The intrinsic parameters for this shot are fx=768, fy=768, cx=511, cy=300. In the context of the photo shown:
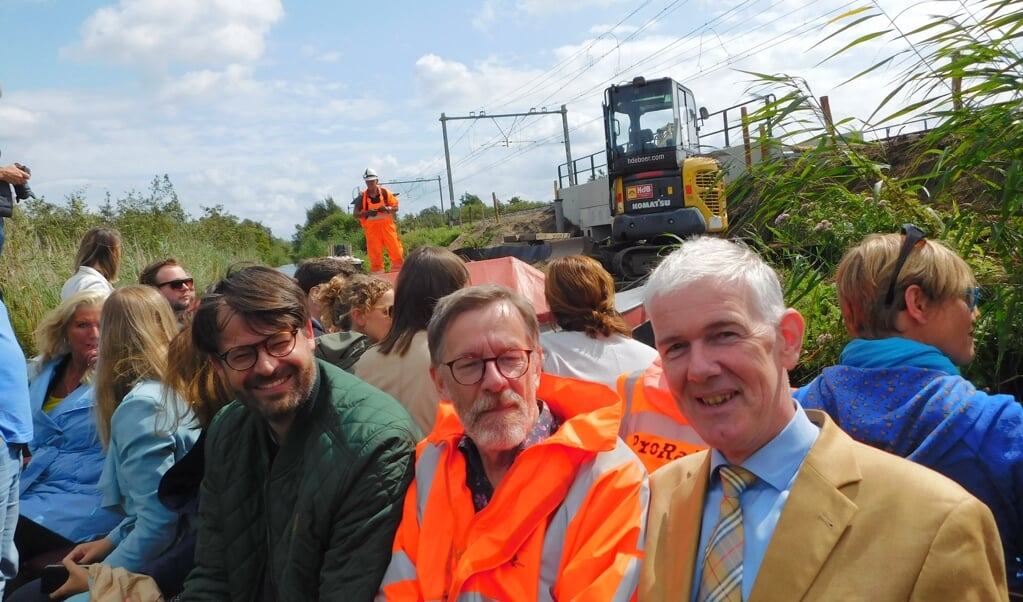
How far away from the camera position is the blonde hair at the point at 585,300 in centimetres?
339

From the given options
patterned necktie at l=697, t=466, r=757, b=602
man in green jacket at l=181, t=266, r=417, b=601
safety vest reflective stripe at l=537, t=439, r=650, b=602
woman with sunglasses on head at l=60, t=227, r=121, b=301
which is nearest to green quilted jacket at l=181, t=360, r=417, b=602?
man in green jacket at l=181, t=266, r=417, b=601

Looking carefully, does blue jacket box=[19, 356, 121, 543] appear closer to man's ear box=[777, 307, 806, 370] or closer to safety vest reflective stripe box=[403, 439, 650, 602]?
safety vest reflective stripe box=[403, 439, 650, 602]

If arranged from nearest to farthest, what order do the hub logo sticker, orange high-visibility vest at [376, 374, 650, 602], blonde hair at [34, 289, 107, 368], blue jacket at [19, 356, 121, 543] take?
orange high-visibility vest at [376, 374, 650, 602] < blue jacket at [19, 356, 121, 543] < blonde hair at [34, 289, 107, 368] < the hub logo sticker

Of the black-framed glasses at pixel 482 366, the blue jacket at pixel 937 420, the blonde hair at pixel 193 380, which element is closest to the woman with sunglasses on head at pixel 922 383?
the blue jacket at pixel 937 420

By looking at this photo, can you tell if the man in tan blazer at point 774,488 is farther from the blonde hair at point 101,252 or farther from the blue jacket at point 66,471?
the blonde hair at point 101,252

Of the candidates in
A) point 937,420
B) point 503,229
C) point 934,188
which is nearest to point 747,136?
point 934,188

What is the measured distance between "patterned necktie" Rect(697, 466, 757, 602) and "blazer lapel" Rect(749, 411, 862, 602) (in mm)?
102

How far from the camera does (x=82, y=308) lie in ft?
13.1

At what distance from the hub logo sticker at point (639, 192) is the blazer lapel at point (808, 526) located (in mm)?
12649

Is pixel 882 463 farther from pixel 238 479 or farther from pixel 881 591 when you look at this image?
pixel 238 479

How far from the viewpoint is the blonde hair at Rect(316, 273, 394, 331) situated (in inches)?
172

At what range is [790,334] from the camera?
1618 millimetres

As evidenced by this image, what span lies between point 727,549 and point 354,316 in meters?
3.18

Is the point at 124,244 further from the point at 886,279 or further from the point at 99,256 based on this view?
the point at 886,279
